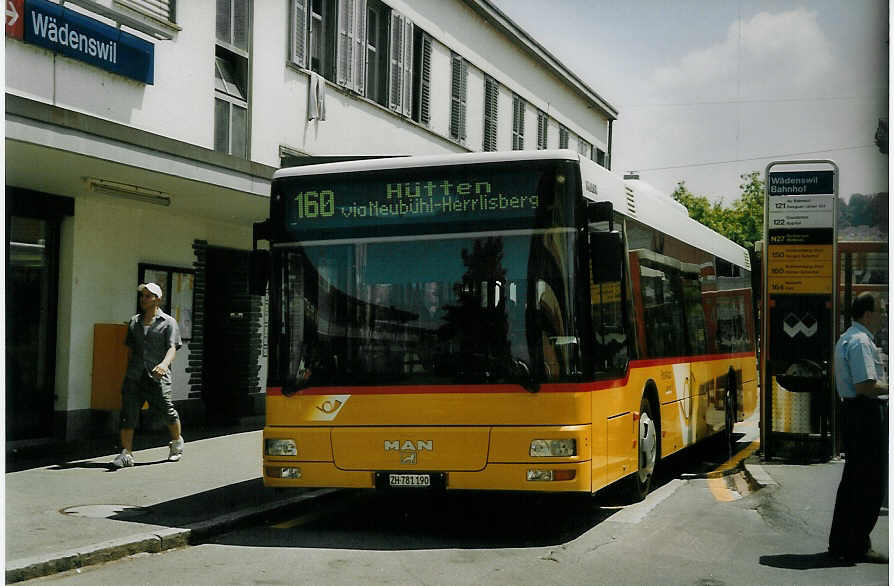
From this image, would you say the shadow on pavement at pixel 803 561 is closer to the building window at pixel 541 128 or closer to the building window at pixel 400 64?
the building window at pixel 400 64

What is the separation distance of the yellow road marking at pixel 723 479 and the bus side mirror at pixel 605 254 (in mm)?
3194

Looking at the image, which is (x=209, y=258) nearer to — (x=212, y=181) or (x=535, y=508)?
(x=212, y=181)

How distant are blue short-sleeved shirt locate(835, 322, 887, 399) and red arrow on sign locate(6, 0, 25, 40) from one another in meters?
8.46

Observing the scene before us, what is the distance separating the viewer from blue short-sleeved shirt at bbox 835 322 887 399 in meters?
7.20

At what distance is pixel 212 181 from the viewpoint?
12773 millimetres

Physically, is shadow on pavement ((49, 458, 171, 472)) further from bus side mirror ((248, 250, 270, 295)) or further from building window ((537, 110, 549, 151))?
building window ((537, 110, 549, 151))

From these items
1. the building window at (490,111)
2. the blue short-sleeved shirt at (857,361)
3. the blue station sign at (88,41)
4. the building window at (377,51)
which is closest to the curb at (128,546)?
the blue short-sleeved shirt at (857,361)

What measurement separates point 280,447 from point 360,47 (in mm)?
12936

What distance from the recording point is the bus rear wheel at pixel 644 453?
9719 millimetres

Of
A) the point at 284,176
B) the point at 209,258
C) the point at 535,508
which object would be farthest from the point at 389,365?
the point at 209,258

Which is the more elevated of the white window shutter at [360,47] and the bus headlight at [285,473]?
the white window shutter at [360,47]

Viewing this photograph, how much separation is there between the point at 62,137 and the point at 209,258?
6.84 meters

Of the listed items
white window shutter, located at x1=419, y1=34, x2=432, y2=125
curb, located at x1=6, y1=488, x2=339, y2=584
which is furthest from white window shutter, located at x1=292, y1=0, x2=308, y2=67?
curb, located at x1=6, y1=488, x2=339, y2=584

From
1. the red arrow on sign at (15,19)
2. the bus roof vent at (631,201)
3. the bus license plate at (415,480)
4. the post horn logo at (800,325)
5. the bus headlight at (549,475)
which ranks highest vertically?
the red arrow on sign at (15,19)
